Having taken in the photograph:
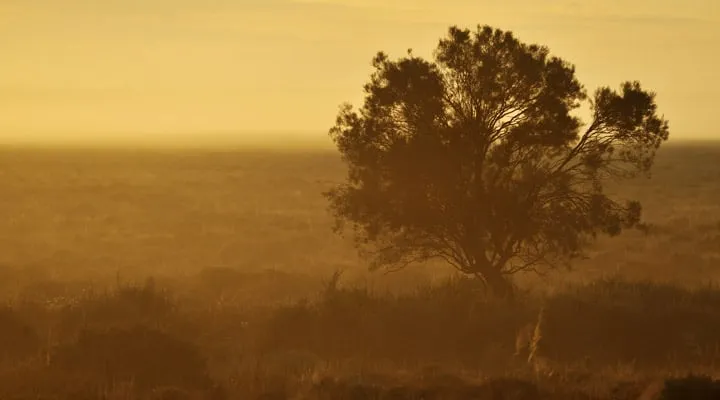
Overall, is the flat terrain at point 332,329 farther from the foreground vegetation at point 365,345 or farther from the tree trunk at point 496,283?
the tree trunk at point 496,283

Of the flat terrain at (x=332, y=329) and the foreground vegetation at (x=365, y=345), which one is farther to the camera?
the flat terrain at (x=332, y=329)

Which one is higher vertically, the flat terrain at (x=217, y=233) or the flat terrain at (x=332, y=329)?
the flat terrain at (x=332, y=329)

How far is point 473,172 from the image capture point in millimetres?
19234

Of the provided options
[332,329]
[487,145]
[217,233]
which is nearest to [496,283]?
[487,145]

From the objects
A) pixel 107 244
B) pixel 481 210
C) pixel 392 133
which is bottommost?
pixel 107 244

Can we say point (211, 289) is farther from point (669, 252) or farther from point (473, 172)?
point (669, 252)

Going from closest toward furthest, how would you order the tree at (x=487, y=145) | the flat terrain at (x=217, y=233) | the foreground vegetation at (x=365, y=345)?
the foreground vegetation at (x=365, y=345) < the tree at (x=487, y=145) < the flat terrain at (x=217, y=233)

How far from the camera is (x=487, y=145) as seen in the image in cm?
1870

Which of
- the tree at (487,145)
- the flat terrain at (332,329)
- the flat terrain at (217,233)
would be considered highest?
the tree at (487,145)

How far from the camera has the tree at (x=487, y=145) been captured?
18141mm

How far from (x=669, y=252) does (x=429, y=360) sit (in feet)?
66.8

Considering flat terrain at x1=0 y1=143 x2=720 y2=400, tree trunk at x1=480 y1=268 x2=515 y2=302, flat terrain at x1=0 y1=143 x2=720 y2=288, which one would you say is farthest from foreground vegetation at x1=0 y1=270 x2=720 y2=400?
flat terrain at x1=0 y1=143 x2=720 y2=288

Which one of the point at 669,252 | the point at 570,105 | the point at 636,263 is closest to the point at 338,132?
the point at 570,105

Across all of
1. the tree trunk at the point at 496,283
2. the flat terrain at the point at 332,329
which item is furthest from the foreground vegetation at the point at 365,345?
the tree trunk at the point at 496,283
